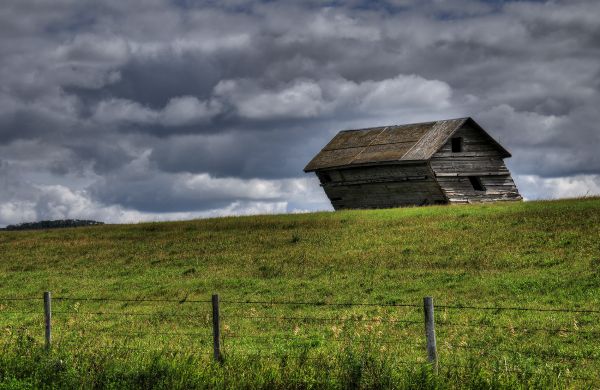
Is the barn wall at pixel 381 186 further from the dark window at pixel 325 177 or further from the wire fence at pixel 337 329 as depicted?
the wire fence at pixel 337 329

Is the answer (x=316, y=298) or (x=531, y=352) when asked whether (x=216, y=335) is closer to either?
(x=531, y=352)

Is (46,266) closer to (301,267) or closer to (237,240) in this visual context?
(237,240)

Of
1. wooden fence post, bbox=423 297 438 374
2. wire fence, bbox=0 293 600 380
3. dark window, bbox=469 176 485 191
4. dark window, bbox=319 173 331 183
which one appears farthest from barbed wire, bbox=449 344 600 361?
dark window, bbox=319 173 331 183

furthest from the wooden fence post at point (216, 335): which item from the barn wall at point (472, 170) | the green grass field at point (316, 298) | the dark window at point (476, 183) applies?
the dark window at point (476, 183)

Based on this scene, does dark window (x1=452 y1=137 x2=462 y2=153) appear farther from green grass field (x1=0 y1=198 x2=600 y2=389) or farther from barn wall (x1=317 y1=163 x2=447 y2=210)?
green grass field (x1=0 y1=198 x2=600 y2=389)

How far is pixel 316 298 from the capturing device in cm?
2634

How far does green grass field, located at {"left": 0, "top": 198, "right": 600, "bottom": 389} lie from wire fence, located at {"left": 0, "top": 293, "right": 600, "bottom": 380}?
3.2 inches

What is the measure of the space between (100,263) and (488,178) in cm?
2837

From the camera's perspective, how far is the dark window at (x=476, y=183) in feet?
176

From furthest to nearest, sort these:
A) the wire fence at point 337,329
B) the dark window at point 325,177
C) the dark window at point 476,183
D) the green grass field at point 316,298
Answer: the dark window at point 325,177, the dark window at point 476,183, the wire fence at point 337,329, the green grass field at point 316,298

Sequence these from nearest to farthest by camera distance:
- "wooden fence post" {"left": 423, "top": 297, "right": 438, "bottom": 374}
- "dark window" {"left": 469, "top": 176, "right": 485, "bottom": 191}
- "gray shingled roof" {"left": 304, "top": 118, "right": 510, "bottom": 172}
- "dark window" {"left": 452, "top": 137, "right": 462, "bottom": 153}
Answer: "wooden fence post" {"left": 423, "top": 297, "right": 438, "bottom": 374}, "gray shingled roof" {"left": 304, "top": 118, "right": 510, "bottom": 172}, "dark window" {"left": 452, "top": 137, "right": 462, "bottom": 153}, "dark window" {"left": 469, "top": 176, "right": 485, "bottom": 191}

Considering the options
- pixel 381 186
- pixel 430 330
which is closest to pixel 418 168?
pixel 381 186

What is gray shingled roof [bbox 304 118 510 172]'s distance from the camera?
51.6 meters

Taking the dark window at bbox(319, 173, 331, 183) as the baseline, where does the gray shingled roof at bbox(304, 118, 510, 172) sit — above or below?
above
